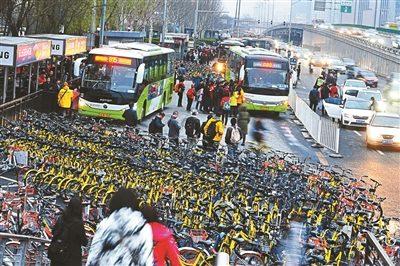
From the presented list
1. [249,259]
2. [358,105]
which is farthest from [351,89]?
[249,259]

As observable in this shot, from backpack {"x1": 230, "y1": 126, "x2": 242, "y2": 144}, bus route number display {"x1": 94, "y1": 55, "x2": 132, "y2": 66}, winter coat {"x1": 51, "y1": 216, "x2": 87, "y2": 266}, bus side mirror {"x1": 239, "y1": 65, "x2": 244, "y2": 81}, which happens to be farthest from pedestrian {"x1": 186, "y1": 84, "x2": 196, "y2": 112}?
winter coat {"x1": 51, "y1": 216, "x2": 87, "y2": 266}

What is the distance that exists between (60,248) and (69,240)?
0.11 meters

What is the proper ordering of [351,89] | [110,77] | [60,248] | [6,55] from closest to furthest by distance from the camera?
[60,248] → [6,55] → [110,77] → [351,89]

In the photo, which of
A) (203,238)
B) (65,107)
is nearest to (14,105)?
(65,107)

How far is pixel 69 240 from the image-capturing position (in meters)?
9.05

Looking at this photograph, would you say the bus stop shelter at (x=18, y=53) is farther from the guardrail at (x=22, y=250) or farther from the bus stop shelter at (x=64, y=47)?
the guardrail at (x=22, y=250)

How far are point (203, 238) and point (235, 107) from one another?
76.4ft

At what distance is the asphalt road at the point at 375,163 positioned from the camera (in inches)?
921

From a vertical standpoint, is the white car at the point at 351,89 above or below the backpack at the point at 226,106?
above

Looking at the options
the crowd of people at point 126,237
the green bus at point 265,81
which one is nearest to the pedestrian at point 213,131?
the green bus at point 265,81

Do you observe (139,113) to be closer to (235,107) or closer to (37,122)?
(235,107)

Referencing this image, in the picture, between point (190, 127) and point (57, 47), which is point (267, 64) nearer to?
point (57, 47)

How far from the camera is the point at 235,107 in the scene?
119ft

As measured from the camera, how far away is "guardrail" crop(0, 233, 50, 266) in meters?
9.88
